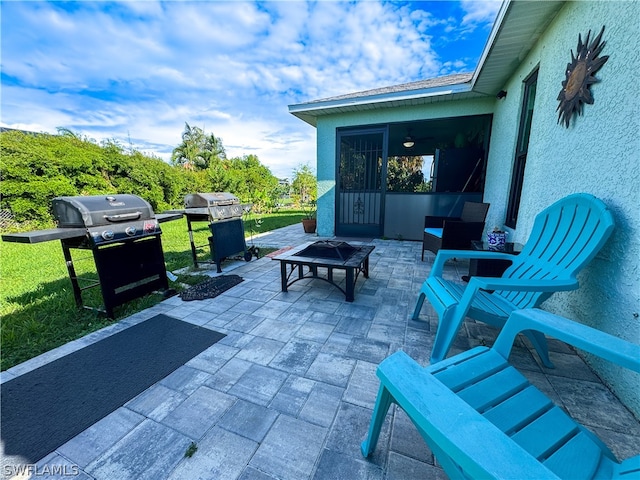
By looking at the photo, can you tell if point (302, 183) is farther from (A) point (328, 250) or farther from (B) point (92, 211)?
(B) point (92, 211)

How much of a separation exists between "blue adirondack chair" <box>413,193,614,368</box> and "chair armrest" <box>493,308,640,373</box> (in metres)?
0.37

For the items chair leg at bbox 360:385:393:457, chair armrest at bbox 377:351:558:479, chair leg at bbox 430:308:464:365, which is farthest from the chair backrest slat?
chair armrest at bbox 377:351:558:479

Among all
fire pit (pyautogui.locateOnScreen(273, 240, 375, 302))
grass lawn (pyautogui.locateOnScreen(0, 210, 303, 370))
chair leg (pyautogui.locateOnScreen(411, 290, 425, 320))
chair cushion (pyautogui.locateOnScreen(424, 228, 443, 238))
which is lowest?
grass lawn (pyautogui.locateOnScreen(0, 210, 303, 370))

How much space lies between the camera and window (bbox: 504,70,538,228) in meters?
3.28

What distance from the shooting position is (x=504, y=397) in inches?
39.6

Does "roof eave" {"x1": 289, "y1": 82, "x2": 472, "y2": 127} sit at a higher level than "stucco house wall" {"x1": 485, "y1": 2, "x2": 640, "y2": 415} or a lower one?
higher

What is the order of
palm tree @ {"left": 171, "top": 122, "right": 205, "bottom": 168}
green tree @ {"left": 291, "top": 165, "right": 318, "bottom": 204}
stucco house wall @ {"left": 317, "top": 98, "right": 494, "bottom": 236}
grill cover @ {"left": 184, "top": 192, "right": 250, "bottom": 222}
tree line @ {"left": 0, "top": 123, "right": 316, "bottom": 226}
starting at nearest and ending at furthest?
grill cover @ {"left": 184, "top": 192, "right": 250, "bottom": 222} → stucco house wall @ {"left": 317, "top": 98, "right": 494, "bottom": 236} → tree line @ {"left": 0, "top": 123, "right": 316, "bottom": 226} → green tree @ {"left": 291, "top": 165, "right": 318, "bottom": 204} → palm tree @ {"left": 171, "top": 122, "right": 205, "bottom": 168}

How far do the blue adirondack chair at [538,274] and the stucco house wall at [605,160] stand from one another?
0.37 feet

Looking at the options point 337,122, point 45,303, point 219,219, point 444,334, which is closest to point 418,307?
point 444,334

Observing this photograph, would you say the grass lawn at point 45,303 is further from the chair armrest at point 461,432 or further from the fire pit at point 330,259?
the chair armrest at point 461,432

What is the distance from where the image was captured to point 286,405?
1.44m

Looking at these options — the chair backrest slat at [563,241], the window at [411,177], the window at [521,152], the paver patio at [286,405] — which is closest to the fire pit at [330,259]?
the paver patio at [286,405]

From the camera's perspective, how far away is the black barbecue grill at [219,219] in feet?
11.8

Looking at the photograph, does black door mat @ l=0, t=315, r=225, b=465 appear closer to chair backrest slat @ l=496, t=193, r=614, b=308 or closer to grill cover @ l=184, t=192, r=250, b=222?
grill cover @ l=184, t=192, r=250, b=222
